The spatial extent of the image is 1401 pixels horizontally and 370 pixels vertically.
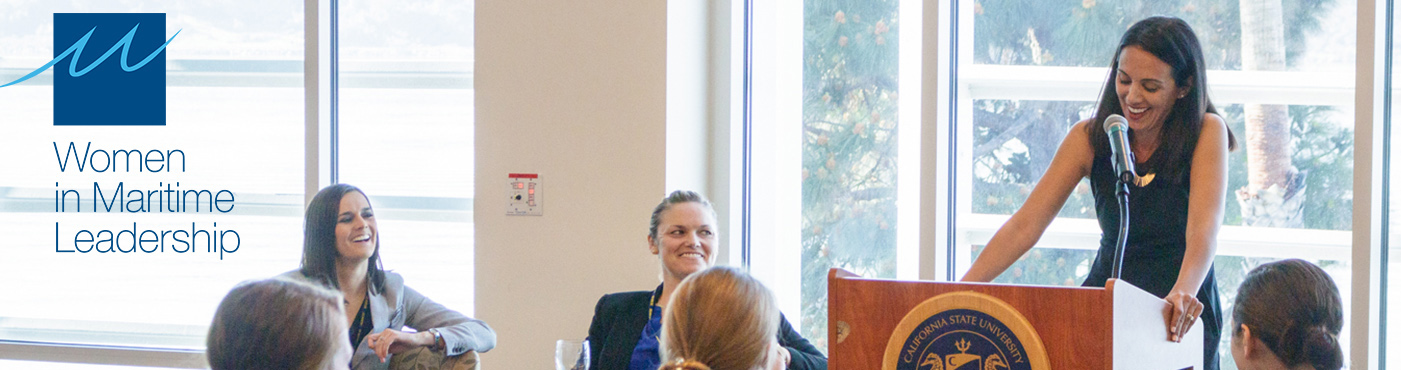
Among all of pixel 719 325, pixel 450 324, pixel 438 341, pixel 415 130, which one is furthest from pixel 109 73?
pixel 719 325

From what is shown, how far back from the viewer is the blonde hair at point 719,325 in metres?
1.56

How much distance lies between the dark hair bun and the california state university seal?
0.52 metres

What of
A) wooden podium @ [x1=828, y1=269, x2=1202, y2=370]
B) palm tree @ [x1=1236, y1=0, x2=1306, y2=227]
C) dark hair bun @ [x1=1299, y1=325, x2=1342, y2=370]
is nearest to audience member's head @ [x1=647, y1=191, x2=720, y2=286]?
wooden podium @ [x1=828, y1=269, x2=1202, y2=370]

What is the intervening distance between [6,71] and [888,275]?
11.8 ft

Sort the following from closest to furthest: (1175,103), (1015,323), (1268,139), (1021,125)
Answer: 1. (1015,323)
2. (1175,103)
3. (1268,139)
4. (1021,125)

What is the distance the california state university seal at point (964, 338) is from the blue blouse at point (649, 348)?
4.29 ft

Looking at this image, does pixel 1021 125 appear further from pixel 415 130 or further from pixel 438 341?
pixel 415 130

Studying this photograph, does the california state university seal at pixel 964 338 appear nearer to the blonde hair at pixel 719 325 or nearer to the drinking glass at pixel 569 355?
the blonde hair at pixel 719 325

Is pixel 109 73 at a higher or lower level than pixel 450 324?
higher

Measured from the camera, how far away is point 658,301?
2752mm

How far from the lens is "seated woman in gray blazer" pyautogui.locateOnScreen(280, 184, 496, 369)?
277cm

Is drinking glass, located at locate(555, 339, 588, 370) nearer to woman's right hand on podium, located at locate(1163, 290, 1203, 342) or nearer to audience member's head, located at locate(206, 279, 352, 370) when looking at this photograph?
audience member's head, located at locate(206, 279, 352, 370)

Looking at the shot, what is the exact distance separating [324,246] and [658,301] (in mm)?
903

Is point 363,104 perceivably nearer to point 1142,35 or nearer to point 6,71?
point 6,71
